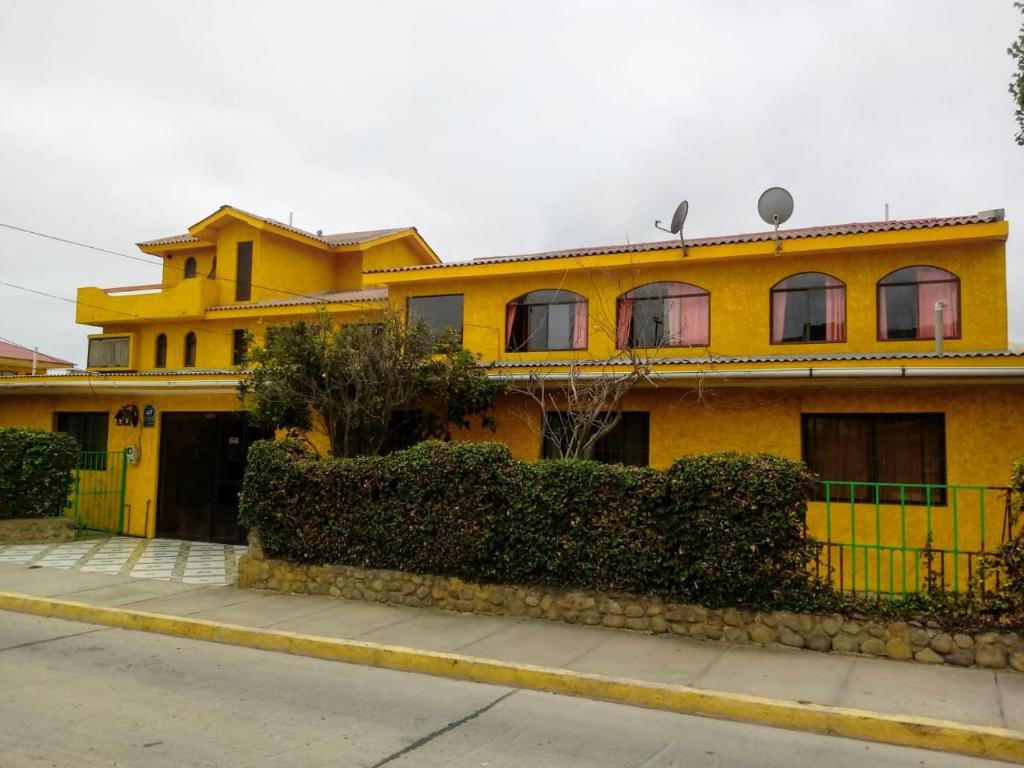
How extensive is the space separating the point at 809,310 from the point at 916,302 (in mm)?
1637

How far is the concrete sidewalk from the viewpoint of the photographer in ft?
20.3

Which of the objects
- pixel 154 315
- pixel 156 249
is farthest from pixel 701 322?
pixel 156 249

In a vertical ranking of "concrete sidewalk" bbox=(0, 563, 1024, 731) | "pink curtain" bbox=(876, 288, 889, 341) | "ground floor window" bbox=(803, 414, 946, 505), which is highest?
"pink curtain" bbox=(876, 288, 889, 341)

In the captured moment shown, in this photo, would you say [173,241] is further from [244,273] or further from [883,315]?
[883,315]

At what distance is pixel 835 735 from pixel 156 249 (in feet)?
84.0

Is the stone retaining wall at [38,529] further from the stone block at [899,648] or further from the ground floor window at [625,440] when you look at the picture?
the stone block at [899,648]

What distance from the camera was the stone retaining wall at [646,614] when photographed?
276 inches

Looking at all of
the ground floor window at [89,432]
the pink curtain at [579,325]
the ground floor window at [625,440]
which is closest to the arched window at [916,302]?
the ground floor window at [625,440]

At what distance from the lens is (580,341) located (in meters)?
15.1

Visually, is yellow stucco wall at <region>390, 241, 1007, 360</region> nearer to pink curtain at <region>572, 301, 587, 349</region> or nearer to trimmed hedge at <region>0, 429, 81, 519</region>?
pink curtain at <region>572, 301, 587, 349</region>

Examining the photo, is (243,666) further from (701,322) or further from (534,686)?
(701,322)

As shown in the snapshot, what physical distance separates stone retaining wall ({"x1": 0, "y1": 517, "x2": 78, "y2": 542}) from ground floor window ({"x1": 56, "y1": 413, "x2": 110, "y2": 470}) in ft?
5.86

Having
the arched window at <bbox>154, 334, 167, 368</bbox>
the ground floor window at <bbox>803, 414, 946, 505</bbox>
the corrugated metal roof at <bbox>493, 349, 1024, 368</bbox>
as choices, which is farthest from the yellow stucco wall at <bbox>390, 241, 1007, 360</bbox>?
the arched window at <bbox>154, 334, 167, 368</bbox>

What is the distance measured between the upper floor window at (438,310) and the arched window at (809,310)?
241 inches
